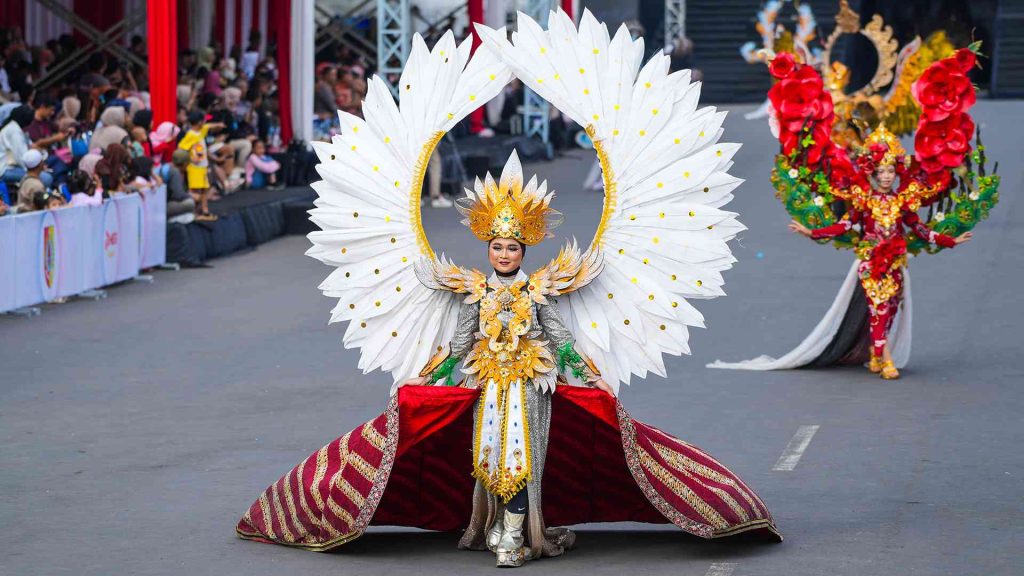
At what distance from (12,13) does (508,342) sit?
2016 cm

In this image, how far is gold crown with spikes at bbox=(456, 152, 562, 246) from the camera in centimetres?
726

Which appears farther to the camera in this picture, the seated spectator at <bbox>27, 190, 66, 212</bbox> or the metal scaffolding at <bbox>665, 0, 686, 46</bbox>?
the metal scaffolding at <bbox>665, 0, 686, 46</bbox>

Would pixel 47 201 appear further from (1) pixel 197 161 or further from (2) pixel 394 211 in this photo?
(2) pixel 394 211

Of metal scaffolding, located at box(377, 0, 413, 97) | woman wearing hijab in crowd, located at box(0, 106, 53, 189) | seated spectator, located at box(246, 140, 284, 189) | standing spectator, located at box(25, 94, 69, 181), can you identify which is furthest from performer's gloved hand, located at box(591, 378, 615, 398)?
metal scaffolding, located at box(377, 0, 413, 97)

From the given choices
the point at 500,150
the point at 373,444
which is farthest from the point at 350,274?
the point at 500,150

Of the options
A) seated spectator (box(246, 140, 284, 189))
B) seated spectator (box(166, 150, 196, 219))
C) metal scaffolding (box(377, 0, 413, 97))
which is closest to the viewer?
seated spectator (box(166, 150, 196, 219))

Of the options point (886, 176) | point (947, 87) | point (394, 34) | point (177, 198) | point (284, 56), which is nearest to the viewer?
point (947, 87)

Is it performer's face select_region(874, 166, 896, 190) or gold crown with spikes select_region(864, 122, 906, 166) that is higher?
gold crown with spikes select_region(864, 122, 906, 166)

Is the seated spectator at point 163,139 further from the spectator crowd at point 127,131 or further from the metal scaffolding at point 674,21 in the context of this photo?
the metal scaffolding at point 674,21

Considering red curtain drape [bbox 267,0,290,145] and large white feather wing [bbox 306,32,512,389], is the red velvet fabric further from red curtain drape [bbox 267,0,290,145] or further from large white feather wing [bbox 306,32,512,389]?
red curtain drape [bbox 267,0,290,145]

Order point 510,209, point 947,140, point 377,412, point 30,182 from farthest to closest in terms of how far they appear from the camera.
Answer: point 30,182 → point 947,140 → point 377,412 → point 510,209

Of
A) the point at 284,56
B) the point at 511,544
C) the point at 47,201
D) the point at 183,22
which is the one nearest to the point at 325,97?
the point at 183,22

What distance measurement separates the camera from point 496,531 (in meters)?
7.34

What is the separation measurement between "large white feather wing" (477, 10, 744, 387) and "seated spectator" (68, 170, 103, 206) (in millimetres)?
9419
